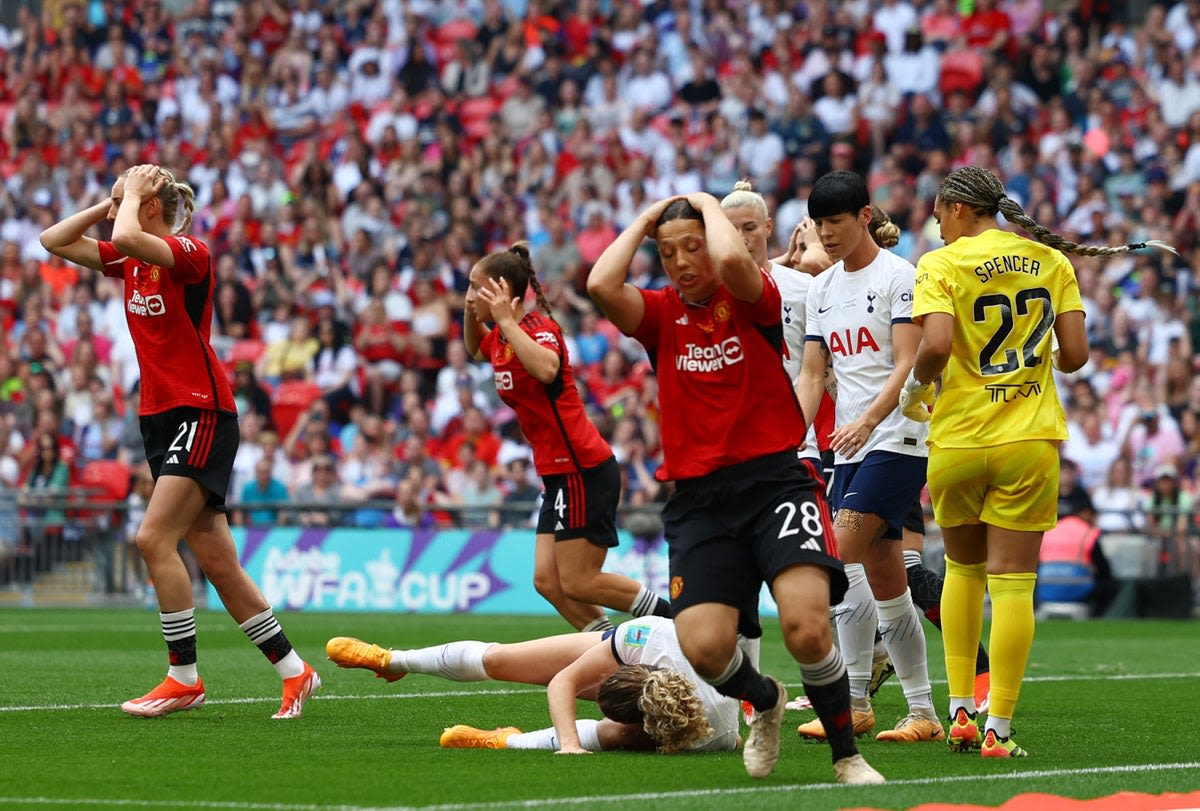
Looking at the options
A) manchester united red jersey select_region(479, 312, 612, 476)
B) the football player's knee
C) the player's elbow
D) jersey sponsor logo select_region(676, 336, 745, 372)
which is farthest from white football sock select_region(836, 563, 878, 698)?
jersey sponsor logo select_region(676, 336, 745, 372)

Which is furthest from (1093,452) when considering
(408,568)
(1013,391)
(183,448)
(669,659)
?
(669,659)

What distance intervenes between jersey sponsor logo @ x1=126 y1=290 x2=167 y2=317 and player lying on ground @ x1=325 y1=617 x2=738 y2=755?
6.70ft

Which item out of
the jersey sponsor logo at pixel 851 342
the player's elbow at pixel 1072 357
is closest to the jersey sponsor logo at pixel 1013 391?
the player's elbow at pixel 1072 357

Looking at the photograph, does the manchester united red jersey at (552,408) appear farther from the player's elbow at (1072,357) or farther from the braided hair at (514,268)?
the player's elbow at (1072,357)

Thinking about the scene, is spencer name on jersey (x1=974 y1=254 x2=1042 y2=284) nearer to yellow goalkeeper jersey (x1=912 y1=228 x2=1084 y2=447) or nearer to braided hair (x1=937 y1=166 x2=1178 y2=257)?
yellow goalkeeper jersey (x1=912 y1=228 x2=1084 y2=447)

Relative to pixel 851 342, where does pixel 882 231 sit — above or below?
above

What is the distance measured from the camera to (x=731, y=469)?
6.81 meters

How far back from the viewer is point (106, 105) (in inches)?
1128

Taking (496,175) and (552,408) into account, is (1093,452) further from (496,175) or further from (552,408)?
(552,408)

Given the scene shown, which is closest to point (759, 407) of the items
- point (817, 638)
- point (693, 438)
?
point (693, 438)

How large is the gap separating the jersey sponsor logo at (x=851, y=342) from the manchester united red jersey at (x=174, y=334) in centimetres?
297

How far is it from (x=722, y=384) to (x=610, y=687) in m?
1.48

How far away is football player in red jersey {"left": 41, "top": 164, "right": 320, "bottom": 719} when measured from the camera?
9.23 m

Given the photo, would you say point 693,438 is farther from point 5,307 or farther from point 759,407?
point 5,307
